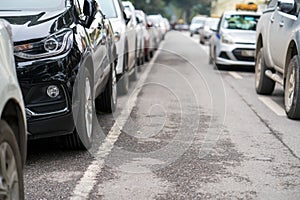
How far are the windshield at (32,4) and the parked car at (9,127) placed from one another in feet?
7.29

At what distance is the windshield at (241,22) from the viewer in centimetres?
1680

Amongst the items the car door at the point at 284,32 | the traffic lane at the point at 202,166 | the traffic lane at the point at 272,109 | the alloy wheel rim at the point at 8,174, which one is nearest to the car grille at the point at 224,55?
the traffic lane at the point at 272,109

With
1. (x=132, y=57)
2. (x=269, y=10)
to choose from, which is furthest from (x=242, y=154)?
(x=132, y=57)

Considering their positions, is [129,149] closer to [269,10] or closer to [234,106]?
[234,106]

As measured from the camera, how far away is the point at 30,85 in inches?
216

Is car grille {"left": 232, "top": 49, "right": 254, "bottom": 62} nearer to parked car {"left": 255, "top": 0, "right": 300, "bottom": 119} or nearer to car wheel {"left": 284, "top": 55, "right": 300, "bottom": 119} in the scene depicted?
parked car {"left": 255, "top": 0, "right": 300, "bottom": 119}

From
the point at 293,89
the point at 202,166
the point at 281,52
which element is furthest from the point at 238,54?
the point at 202,166

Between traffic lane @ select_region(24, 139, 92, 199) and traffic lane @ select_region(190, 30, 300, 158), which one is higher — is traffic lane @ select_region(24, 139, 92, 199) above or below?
above

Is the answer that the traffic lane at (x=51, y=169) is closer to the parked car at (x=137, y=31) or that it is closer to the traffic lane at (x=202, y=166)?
the traffic lane at (x=202, y=166)

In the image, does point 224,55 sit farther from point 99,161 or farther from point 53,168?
point 53,168

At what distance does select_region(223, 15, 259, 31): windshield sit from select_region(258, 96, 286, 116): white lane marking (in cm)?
621

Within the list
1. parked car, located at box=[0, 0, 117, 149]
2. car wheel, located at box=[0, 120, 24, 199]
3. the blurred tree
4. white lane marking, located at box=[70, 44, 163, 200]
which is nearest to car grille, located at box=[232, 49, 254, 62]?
white lane marking, located at box=[70, 44, 163, 200]

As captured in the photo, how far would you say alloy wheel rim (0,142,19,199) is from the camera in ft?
11.8

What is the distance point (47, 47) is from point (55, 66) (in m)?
0.20
